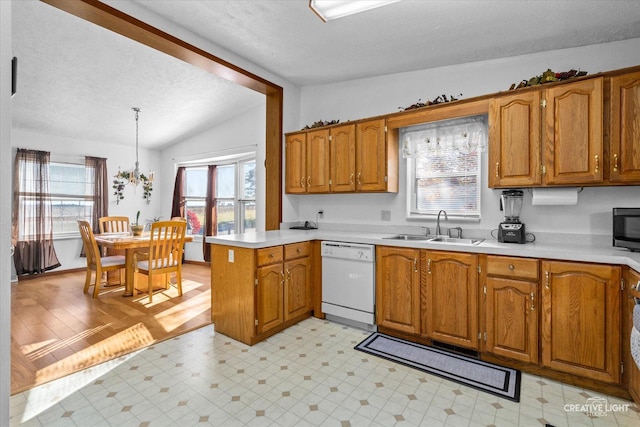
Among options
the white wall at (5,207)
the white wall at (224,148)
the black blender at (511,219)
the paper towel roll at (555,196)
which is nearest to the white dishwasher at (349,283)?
the black blender at (511,219)

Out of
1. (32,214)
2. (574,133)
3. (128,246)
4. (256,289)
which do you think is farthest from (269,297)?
(32,214)

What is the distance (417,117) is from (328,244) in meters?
1.49

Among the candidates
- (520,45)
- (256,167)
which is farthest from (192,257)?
(520,45)

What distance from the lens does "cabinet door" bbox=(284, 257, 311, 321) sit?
303 cm

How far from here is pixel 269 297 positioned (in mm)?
2840

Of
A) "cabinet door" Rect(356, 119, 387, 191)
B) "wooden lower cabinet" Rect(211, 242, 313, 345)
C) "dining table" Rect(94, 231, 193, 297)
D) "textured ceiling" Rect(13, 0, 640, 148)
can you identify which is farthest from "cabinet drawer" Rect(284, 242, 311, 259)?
"dining table" Rect(94, 231, 193, 297)

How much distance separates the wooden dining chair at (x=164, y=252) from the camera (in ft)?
13.3

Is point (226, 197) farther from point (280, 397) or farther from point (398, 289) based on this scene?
point (280, 397)

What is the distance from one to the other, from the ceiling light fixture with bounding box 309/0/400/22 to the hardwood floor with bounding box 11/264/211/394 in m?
2.95

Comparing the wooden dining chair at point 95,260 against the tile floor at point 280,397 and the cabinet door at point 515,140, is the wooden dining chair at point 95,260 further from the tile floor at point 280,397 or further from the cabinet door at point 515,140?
the cabinet door at point 515,140

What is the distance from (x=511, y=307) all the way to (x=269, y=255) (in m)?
1.92

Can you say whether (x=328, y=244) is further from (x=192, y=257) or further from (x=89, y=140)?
(x=89, y=140)

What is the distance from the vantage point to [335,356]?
2555 millimetres

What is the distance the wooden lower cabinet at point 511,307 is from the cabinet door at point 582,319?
64 millimetres
